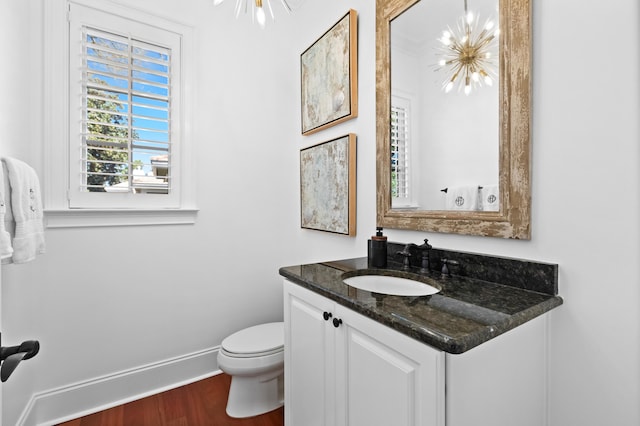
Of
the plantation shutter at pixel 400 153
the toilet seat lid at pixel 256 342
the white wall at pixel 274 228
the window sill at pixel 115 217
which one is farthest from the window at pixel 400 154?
the window sill at pixel 115 217

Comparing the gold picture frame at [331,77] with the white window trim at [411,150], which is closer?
the white window trim at [411,150]

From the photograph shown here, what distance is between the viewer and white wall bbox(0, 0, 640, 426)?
91 centimetres

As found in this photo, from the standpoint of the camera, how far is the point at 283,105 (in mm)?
2428

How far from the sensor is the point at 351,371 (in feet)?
3.41

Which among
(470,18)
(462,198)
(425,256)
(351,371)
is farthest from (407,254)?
(470,18)

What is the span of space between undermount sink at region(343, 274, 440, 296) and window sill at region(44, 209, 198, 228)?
124 cm

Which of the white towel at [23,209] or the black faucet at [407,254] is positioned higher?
the white towel at [23,209]

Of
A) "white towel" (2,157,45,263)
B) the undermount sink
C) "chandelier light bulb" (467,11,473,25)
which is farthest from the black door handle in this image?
"chandelier light bulb" (467,11,473,25)

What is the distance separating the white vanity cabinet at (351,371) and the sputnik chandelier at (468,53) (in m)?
1.04

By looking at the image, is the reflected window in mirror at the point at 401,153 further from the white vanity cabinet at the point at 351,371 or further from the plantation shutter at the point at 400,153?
the white vanity cabinet at the point at 351,371

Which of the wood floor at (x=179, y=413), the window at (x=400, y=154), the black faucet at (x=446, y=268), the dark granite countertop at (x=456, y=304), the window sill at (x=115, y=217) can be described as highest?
the window at (x=400, y=154)

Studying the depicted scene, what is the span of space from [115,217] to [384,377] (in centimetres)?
174

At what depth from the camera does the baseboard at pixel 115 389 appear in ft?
5.41

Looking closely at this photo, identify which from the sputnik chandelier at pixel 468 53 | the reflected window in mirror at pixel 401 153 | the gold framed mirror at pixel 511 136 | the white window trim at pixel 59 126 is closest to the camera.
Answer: the gold framed mirror at pixel 511 136
